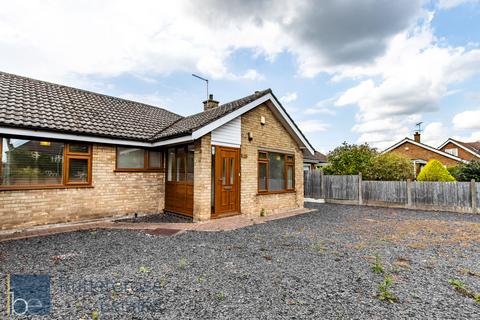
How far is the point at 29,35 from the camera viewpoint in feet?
29.6

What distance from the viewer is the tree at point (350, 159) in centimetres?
1566

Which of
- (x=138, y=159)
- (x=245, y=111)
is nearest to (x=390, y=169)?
(x=245, y=111)

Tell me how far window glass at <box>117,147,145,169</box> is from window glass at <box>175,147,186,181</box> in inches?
55.4

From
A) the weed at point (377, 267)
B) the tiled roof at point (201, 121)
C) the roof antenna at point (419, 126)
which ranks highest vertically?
the roof antenna at point (419, 126)

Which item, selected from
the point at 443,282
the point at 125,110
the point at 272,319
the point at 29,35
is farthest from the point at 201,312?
the point at 29,35

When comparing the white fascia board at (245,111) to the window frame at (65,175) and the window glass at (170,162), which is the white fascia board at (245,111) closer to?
the window glass at (170,162)

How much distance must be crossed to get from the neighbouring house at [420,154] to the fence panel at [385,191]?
15403 mm

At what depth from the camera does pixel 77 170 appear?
7.66m

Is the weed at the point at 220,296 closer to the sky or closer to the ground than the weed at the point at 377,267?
closer to the sky

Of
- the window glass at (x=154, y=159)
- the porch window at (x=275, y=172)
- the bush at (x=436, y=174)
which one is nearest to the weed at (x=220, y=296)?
the porch window at (x=275, y=172)

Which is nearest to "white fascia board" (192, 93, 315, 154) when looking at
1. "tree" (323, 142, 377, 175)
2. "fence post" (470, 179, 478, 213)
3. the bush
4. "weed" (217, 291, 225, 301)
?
"tree" (323, 142, 377, 175)

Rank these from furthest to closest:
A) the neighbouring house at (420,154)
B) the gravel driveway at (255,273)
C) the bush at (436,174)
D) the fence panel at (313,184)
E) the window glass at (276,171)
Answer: the neighbouring house at (420,154), the fence panel at (313,184), the bush at (436,174), the window glass at (276,171), the gravel driveway at (255,273)

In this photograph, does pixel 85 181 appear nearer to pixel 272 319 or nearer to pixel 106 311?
pixel 106 311

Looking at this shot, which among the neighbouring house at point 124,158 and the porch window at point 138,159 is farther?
the porch window at point 138,159
